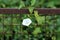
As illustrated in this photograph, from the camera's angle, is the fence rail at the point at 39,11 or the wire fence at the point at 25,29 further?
the wire fence at the point at 25,29

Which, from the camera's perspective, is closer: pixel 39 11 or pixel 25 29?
pixel 39 11

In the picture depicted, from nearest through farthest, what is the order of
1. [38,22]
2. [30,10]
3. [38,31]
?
1. [30,10]
2. [38,22]
3. [38,31]

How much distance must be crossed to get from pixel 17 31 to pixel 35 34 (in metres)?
0.22

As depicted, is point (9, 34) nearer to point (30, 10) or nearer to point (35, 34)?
point (35, 34)

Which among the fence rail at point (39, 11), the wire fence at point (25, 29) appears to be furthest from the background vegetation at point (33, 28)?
the fence rail at point (39, 11)

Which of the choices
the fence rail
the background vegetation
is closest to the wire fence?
the background vegetation

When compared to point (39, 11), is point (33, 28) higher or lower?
lower

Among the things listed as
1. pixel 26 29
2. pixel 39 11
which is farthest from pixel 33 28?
pixel 39 11

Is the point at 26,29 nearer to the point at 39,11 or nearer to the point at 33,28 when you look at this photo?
the point at 33,28

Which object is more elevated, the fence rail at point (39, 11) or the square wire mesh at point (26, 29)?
the fence rail at point (39, 11)

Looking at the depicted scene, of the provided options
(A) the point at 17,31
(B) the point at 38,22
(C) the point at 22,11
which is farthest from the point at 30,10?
(A) the point at 17,31

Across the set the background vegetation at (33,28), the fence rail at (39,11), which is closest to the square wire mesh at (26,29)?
the background vegetation at (33,28)

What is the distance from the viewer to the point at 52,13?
6.75 ft

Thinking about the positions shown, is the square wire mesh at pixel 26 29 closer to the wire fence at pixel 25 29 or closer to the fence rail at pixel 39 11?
the wire fence at pixel 25 29
